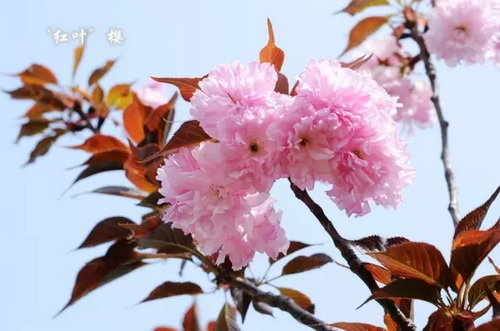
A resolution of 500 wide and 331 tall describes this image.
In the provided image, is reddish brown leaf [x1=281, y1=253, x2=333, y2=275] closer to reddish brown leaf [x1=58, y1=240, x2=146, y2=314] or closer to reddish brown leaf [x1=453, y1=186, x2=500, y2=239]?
reddish brown leaf [x1=58, y1=240, x2=146, y2=314]

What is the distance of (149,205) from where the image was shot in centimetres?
159

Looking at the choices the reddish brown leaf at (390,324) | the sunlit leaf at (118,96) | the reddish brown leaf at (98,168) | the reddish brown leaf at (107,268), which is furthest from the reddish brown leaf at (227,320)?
the sunlit leaf at (118,96)

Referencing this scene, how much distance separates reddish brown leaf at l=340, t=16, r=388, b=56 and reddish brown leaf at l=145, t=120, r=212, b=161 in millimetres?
1260

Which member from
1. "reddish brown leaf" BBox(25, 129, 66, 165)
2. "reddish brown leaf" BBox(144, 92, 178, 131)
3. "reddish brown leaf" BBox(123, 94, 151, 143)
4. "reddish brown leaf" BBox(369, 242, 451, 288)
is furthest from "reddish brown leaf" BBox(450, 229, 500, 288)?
"reddish brown leaf" BBox(25, 129, 66, 165)

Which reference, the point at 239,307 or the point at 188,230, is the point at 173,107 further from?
the point at 188,230

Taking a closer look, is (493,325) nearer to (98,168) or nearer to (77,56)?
(98,168)

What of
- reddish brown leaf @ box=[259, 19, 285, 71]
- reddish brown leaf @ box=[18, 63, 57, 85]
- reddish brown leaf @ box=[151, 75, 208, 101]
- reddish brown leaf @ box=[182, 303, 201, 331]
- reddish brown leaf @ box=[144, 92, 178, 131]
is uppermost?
reddish brown leaf @ box=[259, 19, 285, 71]

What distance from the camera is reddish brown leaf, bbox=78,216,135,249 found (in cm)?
166

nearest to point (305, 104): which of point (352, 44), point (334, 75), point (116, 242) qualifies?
point (334, 75)

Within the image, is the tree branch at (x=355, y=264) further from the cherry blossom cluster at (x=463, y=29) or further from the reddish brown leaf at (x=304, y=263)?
the cherry blossom cluster at (x=463, y=29)

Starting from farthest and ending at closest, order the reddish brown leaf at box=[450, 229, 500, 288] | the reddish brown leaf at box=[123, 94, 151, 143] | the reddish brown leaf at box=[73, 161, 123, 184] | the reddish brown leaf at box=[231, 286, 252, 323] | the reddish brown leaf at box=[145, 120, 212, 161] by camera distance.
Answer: the reddish brown leaf at box=[123, 94, 151, 143] < the reddish brown leaf at box=[73, 161, 123, 184] < the reddish brown leaf at box=[231, 286, 252, 323] < the reddish brown leaf at box=[145, 120, 212, 161] < the reddish brown leaf at box=[450, 229, 500, 288]

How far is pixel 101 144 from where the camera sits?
A: 1.97 meters

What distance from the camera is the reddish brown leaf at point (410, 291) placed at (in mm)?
886

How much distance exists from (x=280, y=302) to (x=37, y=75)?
5.57ft
